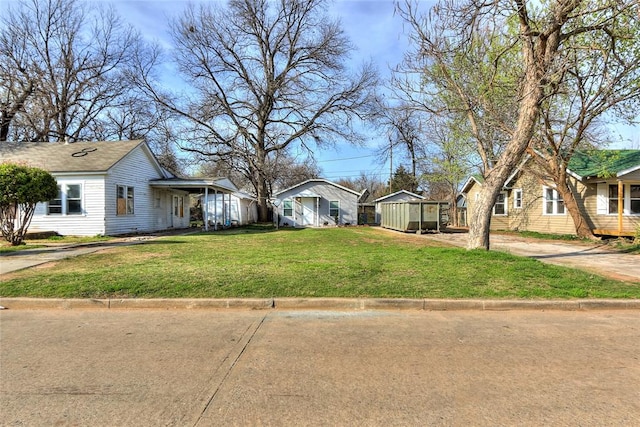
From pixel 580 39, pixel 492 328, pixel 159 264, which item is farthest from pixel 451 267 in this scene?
pixel 580 39

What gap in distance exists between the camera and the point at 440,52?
11000 millimetres

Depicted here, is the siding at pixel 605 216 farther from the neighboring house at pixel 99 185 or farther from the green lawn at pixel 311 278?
the neighboring house at pixel 99 185

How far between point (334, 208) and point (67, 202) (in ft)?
65.1

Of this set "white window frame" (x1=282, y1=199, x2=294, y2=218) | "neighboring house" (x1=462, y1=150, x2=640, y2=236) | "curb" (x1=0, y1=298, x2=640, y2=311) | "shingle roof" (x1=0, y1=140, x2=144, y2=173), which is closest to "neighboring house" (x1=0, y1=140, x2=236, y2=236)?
"shingle roof" (x1=0, y1=140, x2=144, y2=173)

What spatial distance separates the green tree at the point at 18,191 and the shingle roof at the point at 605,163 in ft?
72.8

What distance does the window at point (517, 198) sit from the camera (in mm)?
24859

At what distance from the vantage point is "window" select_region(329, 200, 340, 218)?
1292 inches

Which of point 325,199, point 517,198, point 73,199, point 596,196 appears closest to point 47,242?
point 73,199

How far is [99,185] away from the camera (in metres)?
17.3

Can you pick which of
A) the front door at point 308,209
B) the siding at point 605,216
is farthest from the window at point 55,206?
the siding at point 605,216

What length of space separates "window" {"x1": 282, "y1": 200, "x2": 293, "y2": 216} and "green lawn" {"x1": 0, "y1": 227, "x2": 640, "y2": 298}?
73.9ft

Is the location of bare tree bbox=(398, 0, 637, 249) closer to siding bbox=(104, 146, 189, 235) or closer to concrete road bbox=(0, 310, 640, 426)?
concrete road bbox=(0, 310, 640, 426)

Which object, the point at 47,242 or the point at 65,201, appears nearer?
the point at 47,242

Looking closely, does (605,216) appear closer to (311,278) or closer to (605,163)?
(605,163)
